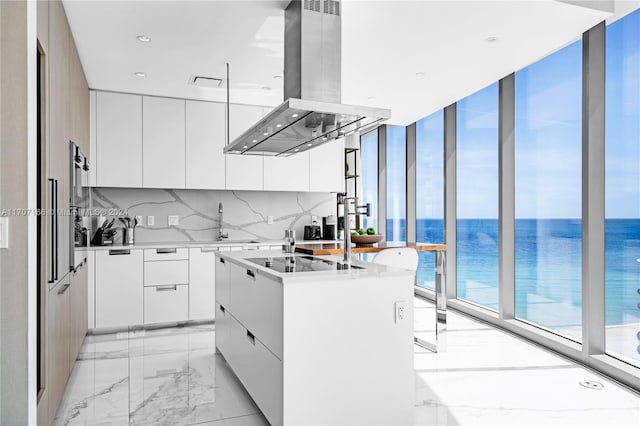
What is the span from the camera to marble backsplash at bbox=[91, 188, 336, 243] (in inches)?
189

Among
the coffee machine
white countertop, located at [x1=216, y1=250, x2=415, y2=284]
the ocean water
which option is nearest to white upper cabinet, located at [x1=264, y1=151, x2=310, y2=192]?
the coffee machine

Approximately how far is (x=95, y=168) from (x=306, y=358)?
341 cm

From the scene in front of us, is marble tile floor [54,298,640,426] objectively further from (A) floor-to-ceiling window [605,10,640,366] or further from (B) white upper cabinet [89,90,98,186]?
(B) white upper cabinet [89,90,98,186]

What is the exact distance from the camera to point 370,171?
6930mm

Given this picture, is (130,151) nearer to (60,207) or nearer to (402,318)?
(60,207)

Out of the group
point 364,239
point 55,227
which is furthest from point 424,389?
point 55,227

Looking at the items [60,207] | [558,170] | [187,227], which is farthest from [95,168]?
[558,170]

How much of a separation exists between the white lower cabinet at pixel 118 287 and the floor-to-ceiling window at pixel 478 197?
3.47m

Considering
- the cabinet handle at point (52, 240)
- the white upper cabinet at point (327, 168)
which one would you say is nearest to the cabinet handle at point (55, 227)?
the cabinet handle at point (52, 240)

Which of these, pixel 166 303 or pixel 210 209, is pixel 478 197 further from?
pixel 166 303

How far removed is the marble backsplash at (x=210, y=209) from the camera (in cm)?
480

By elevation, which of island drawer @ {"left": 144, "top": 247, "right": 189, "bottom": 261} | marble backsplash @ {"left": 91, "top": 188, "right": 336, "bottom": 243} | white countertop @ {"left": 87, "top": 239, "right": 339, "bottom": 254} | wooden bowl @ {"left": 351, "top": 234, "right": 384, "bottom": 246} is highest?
marble backsplash @ {"left": 91, "top": 188, "right": 336, "bottom": 243}

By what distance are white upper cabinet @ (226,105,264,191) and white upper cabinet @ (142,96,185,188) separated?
510 millimetres

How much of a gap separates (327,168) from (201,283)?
200 cm
